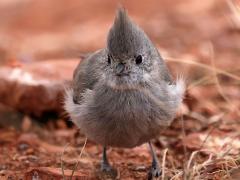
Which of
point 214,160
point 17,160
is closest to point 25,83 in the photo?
point 17,160

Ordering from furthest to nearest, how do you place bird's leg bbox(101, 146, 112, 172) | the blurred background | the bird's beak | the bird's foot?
the blurred background, bird's leg bbox(101, 146, 112, 172), the bird's foot, the bird's beak

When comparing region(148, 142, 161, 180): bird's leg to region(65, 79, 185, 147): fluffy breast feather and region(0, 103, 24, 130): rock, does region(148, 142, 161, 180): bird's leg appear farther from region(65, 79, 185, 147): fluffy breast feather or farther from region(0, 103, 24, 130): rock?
region(0, 103, 24, 130): rock

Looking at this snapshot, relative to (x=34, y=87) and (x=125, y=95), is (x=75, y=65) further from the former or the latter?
(x=125, y=95)

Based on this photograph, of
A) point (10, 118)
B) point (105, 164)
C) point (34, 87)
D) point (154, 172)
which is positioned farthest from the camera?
point (10, 118)

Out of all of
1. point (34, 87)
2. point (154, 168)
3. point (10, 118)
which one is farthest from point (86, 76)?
point (10, 118)

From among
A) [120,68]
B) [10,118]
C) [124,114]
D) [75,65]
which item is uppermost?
[75,65]

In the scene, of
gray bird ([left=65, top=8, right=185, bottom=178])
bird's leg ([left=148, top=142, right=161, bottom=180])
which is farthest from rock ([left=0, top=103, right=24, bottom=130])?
bird's leg ([left=148, top=142, right=161, bottom=180])

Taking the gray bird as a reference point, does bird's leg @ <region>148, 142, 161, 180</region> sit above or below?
below
